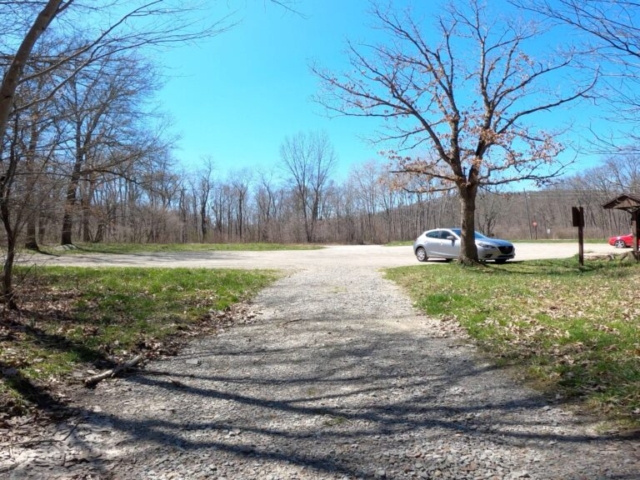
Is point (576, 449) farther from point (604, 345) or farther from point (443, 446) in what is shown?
point (604, 345)

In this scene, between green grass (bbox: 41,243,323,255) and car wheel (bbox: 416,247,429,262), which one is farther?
green grass (bbox: 41,243,323,255)

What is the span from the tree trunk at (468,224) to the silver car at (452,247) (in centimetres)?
179

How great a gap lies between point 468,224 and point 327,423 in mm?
13129

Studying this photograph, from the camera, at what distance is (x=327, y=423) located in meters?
3.54

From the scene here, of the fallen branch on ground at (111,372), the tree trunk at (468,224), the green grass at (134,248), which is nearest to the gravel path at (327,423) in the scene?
the fallen branch on ground at (111,372)

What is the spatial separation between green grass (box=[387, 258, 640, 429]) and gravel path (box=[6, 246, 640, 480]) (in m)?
0.41

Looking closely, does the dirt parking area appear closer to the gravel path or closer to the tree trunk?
the tree trunk

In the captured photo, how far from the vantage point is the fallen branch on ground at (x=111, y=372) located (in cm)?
459

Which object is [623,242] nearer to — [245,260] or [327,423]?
[245,260]

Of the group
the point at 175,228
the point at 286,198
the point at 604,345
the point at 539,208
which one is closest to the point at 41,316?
the point at 604,345

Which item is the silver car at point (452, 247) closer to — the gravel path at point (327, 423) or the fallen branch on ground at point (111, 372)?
the gravel path at point (327, 423)

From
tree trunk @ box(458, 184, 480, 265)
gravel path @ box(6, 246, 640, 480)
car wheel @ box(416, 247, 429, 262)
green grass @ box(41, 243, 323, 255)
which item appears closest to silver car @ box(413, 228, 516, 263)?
car wheel @ box(416, 247, 429, 262)

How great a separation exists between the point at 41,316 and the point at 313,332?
4532 millimetres

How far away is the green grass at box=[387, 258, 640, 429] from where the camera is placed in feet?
13.6
